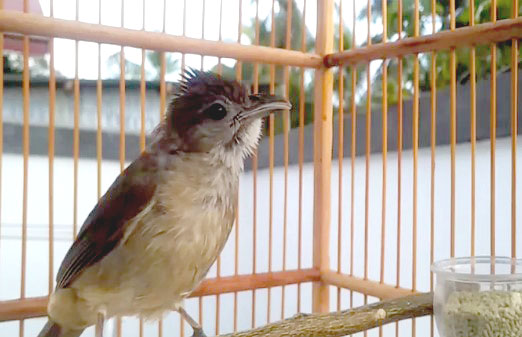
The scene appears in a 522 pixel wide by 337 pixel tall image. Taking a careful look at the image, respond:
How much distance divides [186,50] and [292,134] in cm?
31

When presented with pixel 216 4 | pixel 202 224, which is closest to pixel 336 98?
pixel 216 4

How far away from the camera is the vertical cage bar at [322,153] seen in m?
1.18

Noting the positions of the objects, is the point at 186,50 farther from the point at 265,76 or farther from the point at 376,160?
the point at 376,160

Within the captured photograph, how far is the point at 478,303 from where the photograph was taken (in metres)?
0.74

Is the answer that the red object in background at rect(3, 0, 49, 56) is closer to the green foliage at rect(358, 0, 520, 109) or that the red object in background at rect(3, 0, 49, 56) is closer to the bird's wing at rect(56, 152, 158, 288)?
the bird's wing at rect(56, 152, 158, 288)

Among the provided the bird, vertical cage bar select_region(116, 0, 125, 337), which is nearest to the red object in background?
vertical cage bar select_region(116, 0, 125, 337)

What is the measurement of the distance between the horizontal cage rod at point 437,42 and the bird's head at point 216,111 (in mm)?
301

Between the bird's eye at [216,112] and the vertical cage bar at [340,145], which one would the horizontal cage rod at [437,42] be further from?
the bird's eye at [216,112]

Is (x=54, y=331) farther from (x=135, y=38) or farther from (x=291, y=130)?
(x=291, y=130)

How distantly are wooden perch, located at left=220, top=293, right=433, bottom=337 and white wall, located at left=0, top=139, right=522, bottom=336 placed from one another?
0.29 metres

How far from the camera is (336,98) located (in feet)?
4.05

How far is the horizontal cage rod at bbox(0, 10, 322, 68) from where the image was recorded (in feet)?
2.76

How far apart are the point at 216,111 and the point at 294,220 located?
0.60m

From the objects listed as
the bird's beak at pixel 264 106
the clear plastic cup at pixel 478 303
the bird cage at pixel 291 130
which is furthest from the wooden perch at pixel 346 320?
the bird's beak at pixel 264 106
